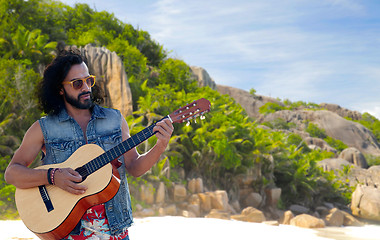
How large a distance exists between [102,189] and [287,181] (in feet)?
71.7

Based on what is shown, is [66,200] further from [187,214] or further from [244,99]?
[244,99]

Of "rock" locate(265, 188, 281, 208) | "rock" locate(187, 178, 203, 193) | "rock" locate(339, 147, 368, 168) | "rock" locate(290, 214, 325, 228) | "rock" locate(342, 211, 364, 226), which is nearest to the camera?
"rock" locate(290, 214, 325, 228)

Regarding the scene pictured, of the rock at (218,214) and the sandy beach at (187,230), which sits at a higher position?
the sandy beach at (187,230)

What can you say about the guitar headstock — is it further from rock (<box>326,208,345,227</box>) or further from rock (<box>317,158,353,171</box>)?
rock (<box>317,158,353,171</box>)

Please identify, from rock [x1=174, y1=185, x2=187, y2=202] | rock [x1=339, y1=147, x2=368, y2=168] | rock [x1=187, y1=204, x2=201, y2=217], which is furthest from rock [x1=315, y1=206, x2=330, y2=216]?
rock [x1=339, y1=147, x2=368, y2=168]

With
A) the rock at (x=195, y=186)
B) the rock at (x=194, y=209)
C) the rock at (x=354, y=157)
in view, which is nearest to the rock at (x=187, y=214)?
the rock at (x=194, y=209)

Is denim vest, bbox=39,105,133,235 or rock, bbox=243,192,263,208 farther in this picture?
rock, bbox=243,192,263,208

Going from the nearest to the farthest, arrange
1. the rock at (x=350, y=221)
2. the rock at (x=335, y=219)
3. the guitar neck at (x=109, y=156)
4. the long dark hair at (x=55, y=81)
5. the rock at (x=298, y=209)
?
the guitar neck at (x=109, y=156) → the long dark hair at (x=55, y=81) → the rock at (x=335, y=219) → the rock at (x=350, y=221) → the rock at (x=298, y=209)

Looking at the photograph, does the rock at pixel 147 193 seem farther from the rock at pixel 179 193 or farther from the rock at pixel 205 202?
the rock at pixel 205 202

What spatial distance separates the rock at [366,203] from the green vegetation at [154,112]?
1893mm

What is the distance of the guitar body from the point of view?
87.7 inches

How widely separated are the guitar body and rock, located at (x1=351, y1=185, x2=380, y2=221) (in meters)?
21.4

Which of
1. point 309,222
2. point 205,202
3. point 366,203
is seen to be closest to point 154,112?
point 205,202

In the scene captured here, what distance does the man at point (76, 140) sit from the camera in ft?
7.45
